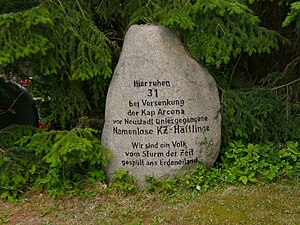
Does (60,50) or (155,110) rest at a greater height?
(60,50)

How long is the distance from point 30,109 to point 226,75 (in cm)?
314

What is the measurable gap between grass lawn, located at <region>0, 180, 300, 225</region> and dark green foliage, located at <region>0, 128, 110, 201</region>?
15cm

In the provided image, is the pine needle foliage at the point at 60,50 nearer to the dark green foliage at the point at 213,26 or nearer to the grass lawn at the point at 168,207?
the dark green foliage at the point at 213,26

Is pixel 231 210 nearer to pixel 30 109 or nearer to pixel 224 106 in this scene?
pixel 224 106

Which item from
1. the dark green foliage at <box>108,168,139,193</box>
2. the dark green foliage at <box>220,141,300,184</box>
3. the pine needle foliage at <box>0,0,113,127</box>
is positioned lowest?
the dark green foliage at <box>108,168,139,193</box>

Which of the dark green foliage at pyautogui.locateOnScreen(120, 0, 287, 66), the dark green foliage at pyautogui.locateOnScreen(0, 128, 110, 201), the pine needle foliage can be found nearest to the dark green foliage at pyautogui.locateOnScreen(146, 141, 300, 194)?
the dark green foliage at pyautogui.locateOnScreen(0, 128, 110, 201)

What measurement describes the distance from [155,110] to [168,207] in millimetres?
1152

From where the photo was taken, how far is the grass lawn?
468 centimetres

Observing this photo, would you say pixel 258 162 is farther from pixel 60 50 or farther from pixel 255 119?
pixel 60 50

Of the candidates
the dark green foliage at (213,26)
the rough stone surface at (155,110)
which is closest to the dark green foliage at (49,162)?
the rough stone surface at (155,110)

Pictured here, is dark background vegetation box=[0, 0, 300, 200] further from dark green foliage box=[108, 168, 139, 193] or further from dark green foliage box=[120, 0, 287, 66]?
dark green foliage box=[108, 168, 139, 193]

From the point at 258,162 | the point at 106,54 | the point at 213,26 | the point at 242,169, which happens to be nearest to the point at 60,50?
the point at 106,54

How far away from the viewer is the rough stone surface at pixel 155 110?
549 centimetres

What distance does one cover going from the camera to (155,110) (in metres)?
5.48
